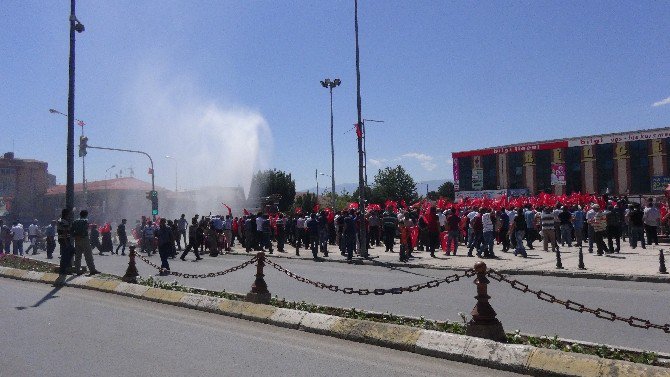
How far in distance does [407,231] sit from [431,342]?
1166 cm

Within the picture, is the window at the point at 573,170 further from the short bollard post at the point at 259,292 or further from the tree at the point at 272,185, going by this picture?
the short bollard post at the point at 259,292

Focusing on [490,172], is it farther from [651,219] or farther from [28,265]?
[28,265]

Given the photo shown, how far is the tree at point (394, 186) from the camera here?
70938 mm

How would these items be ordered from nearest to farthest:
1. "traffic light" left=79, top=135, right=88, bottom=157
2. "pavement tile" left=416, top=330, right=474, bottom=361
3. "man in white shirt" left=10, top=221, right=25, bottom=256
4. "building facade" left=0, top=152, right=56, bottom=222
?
"pavement tile" left=416, top=330, right=474, bottom=361, "man in white shirt" left=10, top=221, right=25, bottom=256, "traffic light" left=79, top=135, right=88, bottom=157, "building facade" left=0, top=152, right=56, bottom=222

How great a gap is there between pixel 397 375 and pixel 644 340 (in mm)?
3260

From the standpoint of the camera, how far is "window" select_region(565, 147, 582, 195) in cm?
6338

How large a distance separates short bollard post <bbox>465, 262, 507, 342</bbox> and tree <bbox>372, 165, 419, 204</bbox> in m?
64.0

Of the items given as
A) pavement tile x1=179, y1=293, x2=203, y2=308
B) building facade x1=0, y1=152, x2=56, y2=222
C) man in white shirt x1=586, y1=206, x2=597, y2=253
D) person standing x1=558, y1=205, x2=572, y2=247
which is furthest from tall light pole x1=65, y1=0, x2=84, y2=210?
building facade x1=0, y1=152, x2=56, y2=222

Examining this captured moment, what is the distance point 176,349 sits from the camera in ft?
22.2

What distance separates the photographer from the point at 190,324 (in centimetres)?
845

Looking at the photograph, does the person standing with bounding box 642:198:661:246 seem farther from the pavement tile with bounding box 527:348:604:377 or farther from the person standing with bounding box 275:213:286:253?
the pavement tile with bounding box 527:348:604:377

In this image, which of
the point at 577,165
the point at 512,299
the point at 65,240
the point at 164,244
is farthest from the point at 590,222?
the point at 577,165

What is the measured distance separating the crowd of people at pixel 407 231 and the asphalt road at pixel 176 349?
4.84 meters

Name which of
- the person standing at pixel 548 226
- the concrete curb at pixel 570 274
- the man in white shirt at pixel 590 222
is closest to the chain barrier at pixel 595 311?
the concrete curb at pixel 570 274
